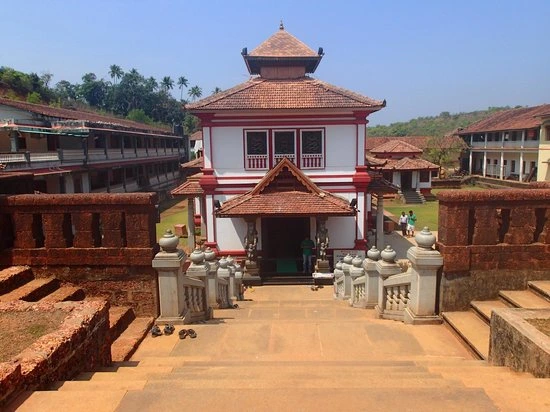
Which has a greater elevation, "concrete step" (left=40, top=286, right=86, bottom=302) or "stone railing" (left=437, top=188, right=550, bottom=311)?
"stone railing" (left=437, top=188, right=550, bottom=311)

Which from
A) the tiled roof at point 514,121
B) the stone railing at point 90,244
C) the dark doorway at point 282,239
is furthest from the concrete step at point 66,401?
the tiled roof at point 514,121

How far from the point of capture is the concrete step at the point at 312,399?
10.5 feet

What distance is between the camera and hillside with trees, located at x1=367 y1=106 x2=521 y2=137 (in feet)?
330

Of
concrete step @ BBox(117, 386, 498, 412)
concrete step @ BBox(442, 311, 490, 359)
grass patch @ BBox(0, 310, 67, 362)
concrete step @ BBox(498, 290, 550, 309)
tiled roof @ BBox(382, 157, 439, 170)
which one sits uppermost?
tiled roof @ BBox(382, 157, 439, 170)

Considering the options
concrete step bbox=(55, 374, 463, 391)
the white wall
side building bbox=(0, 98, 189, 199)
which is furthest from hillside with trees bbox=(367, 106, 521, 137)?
concrete step bbox=(55, 374, 463, 391)

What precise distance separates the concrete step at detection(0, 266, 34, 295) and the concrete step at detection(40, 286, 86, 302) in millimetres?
540

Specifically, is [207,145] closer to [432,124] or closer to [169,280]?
[169,280]

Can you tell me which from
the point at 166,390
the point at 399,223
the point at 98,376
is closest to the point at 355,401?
the point at 166,390

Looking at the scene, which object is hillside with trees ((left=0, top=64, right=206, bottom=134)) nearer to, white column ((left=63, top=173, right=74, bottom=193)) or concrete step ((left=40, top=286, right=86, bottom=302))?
white column ((left=63, top=173, right=74, bottom=193))

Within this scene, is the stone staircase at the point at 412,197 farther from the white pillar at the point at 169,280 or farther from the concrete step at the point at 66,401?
the concrete step at the point at 66,401

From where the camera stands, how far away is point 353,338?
628cm

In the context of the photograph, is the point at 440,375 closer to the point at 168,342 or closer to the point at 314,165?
the point at 168,342

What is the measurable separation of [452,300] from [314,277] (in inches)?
305

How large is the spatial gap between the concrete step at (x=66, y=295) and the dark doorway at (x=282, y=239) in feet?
31.5
